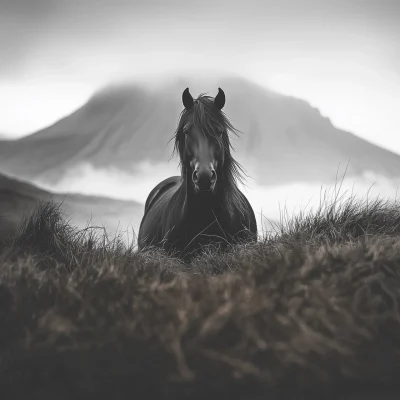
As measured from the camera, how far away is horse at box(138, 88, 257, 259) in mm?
4328

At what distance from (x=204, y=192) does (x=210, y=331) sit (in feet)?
6.76

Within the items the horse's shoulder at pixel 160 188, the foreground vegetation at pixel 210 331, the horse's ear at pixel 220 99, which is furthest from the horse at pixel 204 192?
the horse's shoulder at pixel 160 188

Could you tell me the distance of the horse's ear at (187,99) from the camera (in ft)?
15.3

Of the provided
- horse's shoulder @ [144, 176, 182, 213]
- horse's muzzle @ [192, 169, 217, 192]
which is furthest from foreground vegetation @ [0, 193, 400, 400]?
horse's shoulder @ [144, 176, 182, 213]

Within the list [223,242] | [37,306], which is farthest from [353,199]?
[37,306]

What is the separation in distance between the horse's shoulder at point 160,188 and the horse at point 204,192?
2.04 metres

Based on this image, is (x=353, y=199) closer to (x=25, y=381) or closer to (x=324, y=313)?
(x=324, y=313)

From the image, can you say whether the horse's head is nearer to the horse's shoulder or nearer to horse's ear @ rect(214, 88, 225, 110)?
horse's ear @ rect(214, 88, 225, 110)

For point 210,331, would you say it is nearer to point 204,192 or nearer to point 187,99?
point 204,192

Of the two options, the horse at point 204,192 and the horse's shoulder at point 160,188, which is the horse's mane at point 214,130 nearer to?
the horse at point 204,192

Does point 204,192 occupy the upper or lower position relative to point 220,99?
lower

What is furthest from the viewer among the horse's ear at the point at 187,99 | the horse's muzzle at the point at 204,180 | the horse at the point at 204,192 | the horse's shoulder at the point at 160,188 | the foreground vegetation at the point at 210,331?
the horse's shoulder at the point at 160,188

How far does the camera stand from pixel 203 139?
4.25 meters

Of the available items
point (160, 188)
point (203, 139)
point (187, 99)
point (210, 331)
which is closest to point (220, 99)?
point (187, 99)
